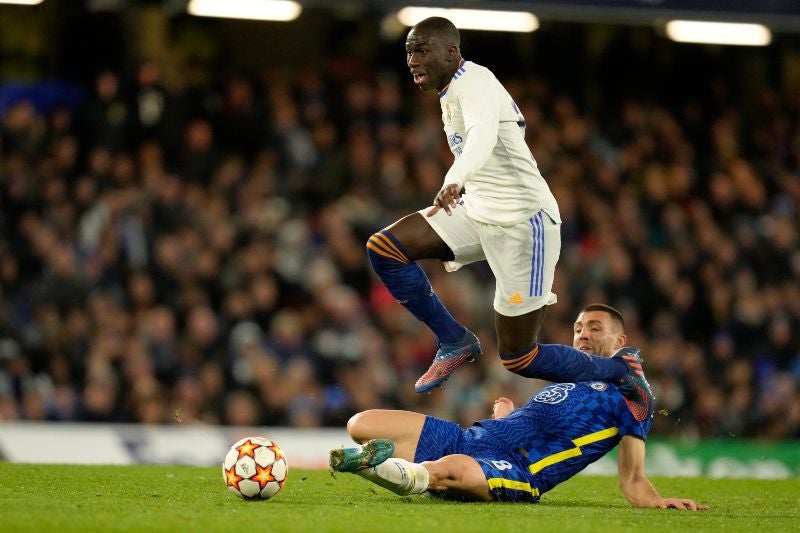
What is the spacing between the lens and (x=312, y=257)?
12.9m

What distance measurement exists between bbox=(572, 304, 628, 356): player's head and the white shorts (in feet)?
1.61

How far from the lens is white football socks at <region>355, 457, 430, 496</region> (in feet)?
20.7

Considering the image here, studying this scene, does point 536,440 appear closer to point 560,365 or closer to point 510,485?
point 510,485

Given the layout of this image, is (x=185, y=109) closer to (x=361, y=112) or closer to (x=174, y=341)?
(x=361, y=112)

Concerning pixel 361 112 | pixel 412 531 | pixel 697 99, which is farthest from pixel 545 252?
pixel 697 99

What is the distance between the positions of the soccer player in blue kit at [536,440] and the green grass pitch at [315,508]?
0.14m

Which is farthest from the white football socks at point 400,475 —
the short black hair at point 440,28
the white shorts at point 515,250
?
the short black hair at point 440,28

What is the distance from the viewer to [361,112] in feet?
47.2

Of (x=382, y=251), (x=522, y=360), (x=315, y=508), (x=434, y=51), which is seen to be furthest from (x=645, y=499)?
(x=434, y=51)

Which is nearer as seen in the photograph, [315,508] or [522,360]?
[315,508]

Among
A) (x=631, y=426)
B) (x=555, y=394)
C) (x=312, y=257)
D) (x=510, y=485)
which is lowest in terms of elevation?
(x=510, y=485)

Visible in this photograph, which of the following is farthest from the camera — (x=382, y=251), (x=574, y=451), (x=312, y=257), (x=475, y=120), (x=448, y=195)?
(x=312, y=257)

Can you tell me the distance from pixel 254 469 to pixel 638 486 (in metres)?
1.96

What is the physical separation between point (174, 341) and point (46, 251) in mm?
1510
